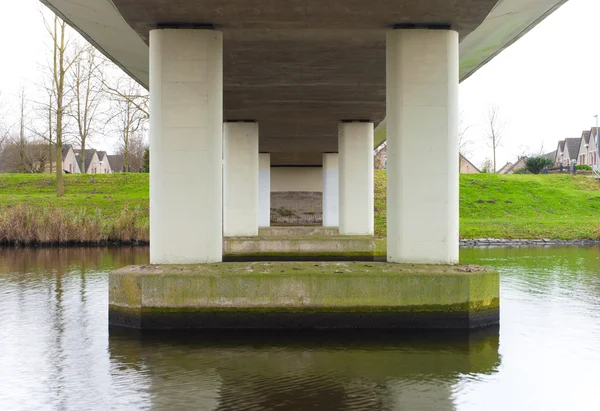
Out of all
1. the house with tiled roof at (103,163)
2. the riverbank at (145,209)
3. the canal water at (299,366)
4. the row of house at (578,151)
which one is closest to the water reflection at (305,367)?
the canal water at (299,366)

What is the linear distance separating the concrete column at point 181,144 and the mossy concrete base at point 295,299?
118cm

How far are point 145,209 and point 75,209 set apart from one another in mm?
4209

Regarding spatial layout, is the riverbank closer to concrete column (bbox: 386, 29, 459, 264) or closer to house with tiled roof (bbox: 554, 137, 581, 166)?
concrete column (bbox: 386, 29, 459, 264)

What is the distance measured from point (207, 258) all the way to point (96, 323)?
2.49 metres

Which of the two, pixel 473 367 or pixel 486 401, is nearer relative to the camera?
pixel 486 401

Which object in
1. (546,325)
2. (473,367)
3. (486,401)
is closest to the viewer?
(486,401)

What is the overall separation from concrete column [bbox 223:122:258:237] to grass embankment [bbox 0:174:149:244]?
23.4 ft

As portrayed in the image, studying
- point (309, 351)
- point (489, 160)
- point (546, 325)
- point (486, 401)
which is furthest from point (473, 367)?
point (489, 160)

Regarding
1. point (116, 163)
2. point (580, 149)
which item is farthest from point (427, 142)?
point (116, 163)

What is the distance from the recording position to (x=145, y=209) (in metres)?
40.2

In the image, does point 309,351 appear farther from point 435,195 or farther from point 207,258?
point 435,195

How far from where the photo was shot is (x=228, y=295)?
10984 mm

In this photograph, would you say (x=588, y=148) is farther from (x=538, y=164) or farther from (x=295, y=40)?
(x=295, y=40)

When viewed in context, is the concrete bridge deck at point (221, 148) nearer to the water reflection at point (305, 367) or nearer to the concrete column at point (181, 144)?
the concrete column at point (181, 144)
